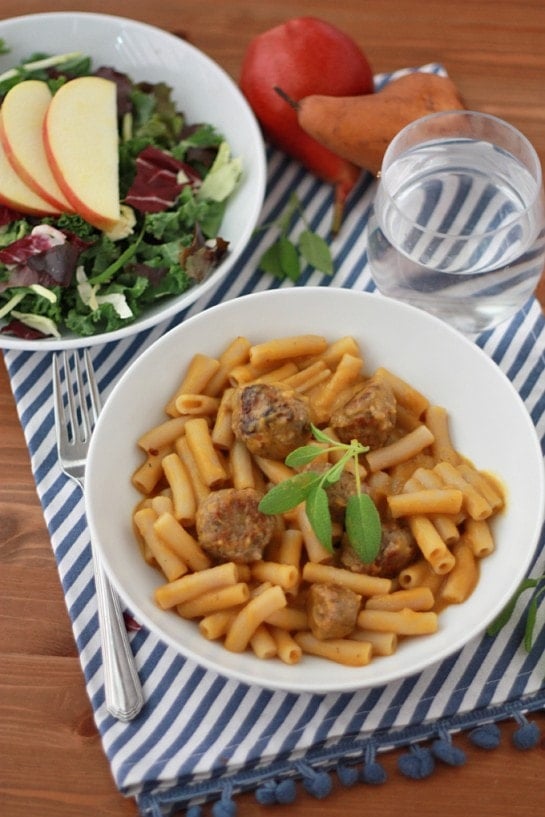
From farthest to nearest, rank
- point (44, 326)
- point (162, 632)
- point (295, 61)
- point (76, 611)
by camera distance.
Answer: point (295, 61), point (44, 326), point (76, 611), point (162, 632)

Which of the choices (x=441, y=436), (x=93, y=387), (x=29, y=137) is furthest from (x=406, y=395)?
(x=29, y=137)

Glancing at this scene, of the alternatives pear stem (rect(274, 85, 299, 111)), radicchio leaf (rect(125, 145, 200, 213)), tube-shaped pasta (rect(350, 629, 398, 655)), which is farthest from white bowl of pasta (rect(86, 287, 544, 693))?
pear stem (rect(274, 85, 299, 111))

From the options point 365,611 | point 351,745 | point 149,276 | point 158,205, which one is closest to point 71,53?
point 158,205

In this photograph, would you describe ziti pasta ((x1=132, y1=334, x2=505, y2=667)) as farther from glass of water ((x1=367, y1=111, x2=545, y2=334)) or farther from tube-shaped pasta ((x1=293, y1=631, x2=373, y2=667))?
glass of water ((x1=367, y1=111, x2=545, y2=334))

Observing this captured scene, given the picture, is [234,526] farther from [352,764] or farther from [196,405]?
[352,764]

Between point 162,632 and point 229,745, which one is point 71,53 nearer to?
point 162,632

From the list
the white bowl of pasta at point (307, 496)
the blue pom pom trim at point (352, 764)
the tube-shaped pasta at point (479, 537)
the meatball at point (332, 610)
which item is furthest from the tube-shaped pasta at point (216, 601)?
the tube-shaped pasta at point (479, 537)

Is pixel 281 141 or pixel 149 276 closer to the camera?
pixel 149 276
